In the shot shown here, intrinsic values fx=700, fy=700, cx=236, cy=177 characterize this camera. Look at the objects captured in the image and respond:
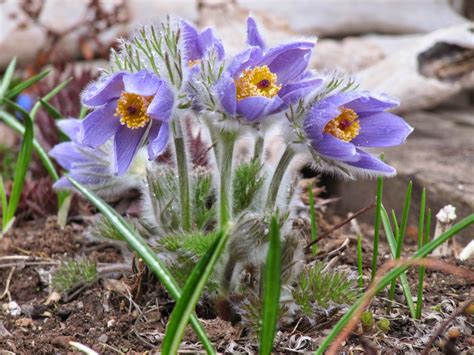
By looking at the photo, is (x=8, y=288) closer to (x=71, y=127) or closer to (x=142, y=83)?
(x=71, y=127)

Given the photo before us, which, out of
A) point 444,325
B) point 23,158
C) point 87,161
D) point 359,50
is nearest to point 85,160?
point 87,161

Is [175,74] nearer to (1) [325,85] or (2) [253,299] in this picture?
(1) [325,85]

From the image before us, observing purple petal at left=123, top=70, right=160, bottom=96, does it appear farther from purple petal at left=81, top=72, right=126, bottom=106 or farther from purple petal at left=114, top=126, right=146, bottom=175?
purple petal at left=114, top=126, right=146, bottom=175

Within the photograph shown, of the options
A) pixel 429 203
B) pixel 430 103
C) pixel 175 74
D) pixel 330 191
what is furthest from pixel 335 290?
pixel 430 103

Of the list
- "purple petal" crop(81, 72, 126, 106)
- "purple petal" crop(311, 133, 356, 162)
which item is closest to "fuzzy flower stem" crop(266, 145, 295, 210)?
"purple petal" crop(311, 133, 356, 162)

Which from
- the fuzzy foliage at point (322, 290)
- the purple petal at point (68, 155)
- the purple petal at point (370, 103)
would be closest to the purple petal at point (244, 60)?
the purple petal at point (370, 103)

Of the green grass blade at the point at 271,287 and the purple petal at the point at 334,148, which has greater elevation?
the purple petal at the point at 334,148

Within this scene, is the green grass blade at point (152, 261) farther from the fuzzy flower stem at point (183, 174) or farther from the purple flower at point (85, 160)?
the purple flower at point (85, 160)
